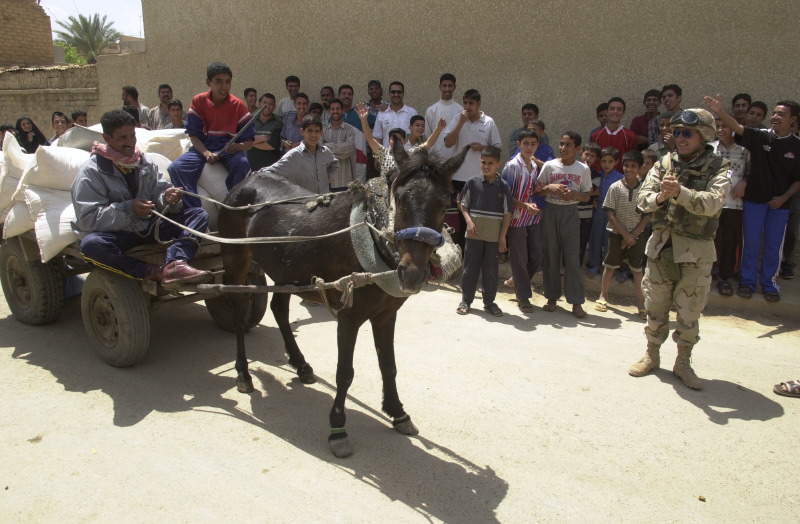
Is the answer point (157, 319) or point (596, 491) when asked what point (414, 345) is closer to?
point (596, 491)

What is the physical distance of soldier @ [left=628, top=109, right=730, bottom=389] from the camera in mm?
4473

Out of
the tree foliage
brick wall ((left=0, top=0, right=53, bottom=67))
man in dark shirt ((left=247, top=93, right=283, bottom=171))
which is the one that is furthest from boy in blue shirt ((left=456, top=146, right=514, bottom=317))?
the tree foliage

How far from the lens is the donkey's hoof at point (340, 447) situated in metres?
3.75

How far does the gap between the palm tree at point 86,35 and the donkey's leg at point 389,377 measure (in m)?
42.5

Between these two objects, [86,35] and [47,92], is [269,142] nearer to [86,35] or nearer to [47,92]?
[47,92]

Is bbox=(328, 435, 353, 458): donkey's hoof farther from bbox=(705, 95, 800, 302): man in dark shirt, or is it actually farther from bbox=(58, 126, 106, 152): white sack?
bbox=(705, 95, 800, 302): man in dark shirt

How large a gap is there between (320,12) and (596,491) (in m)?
10.6

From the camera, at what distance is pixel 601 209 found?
24.5ft

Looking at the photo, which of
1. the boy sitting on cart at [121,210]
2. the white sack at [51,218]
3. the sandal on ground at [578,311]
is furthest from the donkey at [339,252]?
the sandal on ground at [578,311]

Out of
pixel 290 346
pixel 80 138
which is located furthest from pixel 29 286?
pixel 290 346

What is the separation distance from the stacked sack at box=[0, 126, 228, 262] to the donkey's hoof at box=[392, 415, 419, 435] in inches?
112

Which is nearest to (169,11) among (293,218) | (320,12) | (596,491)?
(320,12)

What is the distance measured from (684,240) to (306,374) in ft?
11.5

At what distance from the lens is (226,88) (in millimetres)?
5445
